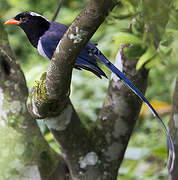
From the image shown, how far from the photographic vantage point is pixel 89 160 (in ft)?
7.32

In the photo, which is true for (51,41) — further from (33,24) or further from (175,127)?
(175,127)

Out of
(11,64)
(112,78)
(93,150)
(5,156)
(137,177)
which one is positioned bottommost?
(137,177)

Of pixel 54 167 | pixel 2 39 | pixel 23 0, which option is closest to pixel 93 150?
pixel 54 167

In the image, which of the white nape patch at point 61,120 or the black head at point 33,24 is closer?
the white nape patch at point 61,120

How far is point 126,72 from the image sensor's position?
2.11 meters

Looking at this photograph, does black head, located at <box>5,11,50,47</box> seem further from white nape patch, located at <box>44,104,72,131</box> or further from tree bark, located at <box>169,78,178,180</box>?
tree bark, located at <box>169,78,178,180</box>

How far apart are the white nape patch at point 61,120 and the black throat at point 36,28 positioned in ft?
1.41

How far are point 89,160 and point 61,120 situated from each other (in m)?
0.33

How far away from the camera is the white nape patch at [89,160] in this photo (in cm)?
222

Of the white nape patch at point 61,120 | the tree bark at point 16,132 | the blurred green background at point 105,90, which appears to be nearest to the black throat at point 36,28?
the tree bark at point 16,132

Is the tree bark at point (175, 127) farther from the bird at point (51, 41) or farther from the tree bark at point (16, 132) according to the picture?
the tree bark at point (16, 132)

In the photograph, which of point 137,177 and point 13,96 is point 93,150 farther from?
point 137,177

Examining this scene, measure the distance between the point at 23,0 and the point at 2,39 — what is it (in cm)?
301

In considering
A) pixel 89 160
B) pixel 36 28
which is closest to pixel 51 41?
pixel 36 28
